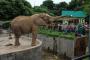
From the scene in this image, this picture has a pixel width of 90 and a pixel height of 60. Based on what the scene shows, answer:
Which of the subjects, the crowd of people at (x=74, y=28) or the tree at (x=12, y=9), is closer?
the crowd of people at (x=74, y=28)

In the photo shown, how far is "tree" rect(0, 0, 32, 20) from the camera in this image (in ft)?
90.7

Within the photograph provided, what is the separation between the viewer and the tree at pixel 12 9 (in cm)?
2766

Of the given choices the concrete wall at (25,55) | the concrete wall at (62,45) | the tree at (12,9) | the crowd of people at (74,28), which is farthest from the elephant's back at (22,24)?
the tree at (12,9)

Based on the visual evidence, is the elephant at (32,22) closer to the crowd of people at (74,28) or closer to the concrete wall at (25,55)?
the concrete wall at (25,55)

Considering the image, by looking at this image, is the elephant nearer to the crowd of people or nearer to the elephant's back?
A: the elephant's back

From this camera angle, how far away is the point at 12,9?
28.3 meters

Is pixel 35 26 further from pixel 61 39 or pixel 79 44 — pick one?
pixel 61 39

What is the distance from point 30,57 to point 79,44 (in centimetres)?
524

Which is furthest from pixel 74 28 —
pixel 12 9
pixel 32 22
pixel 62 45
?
pixel 12 9

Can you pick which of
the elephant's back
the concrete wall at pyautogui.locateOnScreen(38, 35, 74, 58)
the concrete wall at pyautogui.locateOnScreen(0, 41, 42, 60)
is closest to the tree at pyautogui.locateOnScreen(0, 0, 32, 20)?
the concrete wall at pyautogui.locateOnScreen(38, 35, 74, 58)

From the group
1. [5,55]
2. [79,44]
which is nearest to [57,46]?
[79,44]

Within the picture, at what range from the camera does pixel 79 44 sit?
16422mm

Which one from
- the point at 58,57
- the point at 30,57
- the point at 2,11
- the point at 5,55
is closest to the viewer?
the point at 5,55

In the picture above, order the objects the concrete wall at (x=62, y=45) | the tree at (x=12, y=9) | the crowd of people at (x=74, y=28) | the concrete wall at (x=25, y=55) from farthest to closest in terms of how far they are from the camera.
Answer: the tree at (x=12, y=9), the crowd of people at (x=74, y=28), the concrete wall at (x=62, y=45), the concrete wall at (x=25, y=55)
